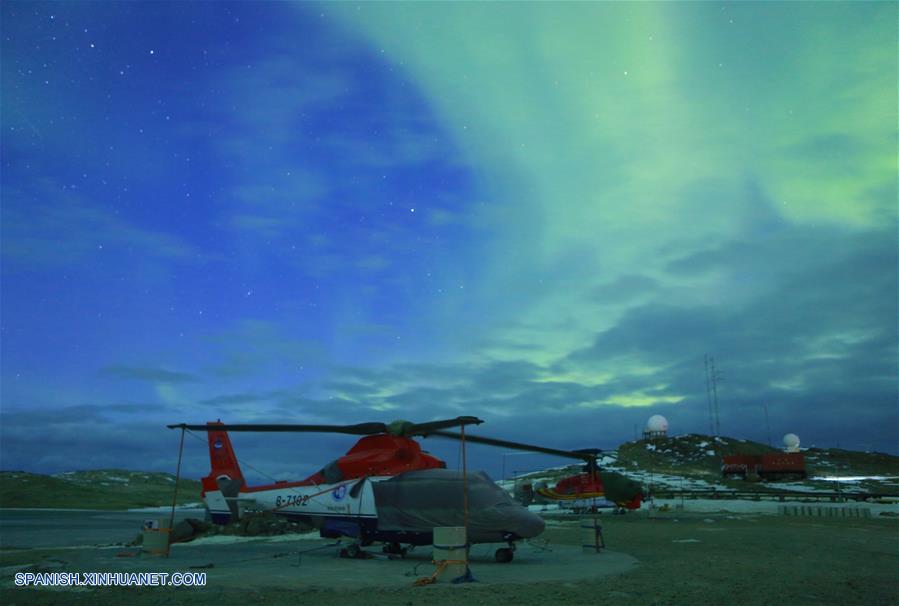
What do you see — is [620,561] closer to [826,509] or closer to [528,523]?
[528,523]

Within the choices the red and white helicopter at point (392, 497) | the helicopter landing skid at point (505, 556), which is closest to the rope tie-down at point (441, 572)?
the red and white helicopter at point (392, 497)

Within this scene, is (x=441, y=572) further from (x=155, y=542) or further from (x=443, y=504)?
(x=155, y=542)

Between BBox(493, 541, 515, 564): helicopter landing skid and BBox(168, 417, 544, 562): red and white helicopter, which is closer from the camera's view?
BBox(168, 417, 544, 562): red and white helicopter

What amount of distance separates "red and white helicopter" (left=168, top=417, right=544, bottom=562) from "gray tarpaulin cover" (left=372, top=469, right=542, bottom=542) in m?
0.03

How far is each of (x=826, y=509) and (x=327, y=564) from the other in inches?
1580

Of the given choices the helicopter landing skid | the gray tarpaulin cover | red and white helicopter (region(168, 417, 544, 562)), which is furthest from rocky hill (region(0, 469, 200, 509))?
the helicopter landing skid

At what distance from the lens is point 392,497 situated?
1880 cm

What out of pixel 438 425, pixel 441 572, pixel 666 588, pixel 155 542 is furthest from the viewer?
pixel 155 542

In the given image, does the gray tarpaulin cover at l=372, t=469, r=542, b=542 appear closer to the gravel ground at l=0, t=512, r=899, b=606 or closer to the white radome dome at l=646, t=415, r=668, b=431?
the gravel ground at l=0, t=512, r=899, b=606

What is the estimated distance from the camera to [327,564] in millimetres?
17531

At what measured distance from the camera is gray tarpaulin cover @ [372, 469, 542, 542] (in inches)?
695

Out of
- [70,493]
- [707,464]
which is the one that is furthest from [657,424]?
[70,493]

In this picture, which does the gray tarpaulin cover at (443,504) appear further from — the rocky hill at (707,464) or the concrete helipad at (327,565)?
the rocky hill at (707,464)

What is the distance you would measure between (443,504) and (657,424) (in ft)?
336
